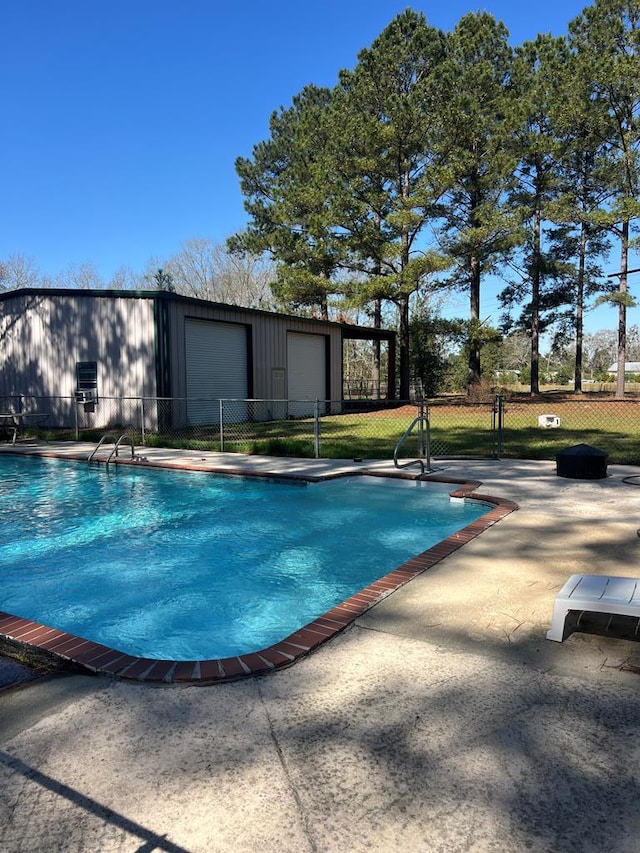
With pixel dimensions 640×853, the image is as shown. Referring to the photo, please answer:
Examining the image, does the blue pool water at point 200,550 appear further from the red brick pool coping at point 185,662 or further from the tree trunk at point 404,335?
the tree trunk at point 404,335

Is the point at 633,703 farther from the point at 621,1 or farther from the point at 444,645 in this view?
the point at 621,1

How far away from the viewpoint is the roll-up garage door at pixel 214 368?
17.2 m

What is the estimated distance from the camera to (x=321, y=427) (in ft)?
58.2

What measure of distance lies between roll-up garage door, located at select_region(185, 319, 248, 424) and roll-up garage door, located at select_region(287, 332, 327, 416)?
266 cm

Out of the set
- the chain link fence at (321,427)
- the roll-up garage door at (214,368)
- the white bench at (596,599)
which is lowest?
the white bench at (596,599)

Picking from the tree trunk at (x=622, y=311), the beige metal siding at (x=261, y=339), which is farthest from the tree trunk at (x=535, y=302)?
the beige metal siding at (x=261, y=339)

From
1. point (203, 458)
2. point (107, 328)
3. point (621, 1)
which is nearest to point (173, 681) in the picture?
point (203, 458)

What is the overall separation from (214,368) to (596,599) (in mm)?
16101

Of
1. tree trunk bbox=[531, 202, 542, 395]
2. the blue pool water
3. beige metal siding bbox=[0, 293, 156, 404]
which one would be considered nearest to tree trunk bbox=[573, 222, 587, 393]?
tree trunk bbox=[531, 202, 542, 395]

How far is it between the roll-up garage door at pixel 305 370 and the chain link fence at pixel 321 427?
0.45 meters

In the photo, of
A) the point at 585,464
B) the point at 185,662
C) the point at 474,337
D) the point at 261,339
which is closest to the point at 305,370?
the point at 261,339

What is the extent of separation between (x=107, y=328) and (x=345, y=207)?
11.2 m

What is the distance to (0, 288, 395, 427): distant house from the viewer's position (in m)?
16.0

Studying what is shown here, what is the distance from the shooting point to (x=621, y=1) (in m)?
24.6
